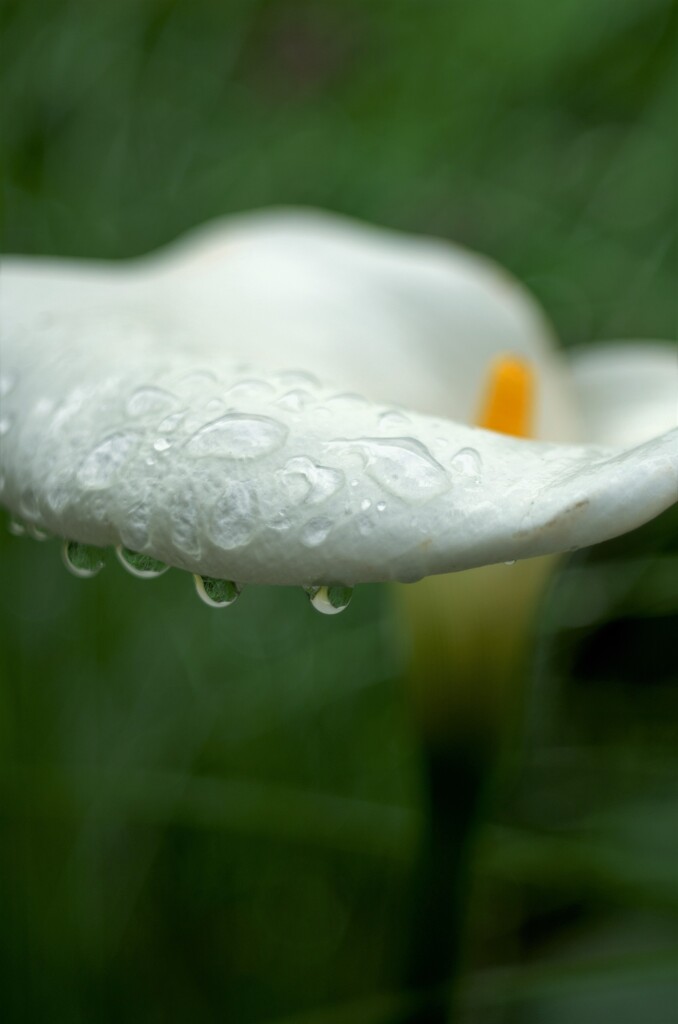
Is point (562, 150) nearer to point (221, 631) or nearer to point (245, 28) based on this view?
point (245, 28)

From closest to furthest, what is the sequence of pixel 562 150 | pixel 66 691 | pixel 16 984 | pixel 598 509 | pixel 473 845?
pixel 598 509 → pixel 473 845 → pixel 16 984 → pixel 66 691 → pixel 562 150

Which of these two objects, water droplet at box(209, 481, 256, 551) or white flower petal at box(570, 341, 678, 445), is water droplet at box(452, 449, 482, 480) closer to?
water droplet at box(209, 481, 256, 551)

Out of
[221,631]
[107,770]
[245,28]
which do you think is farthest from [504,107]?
[107,770]

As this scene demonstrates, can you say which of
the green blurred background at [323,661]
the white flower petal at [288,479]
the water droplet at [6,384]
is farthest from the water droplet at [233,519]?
the green blurred background at [323,661]

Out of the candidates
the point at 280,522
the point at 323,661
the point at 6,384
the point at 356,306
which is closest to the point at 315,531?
the point at 280,522

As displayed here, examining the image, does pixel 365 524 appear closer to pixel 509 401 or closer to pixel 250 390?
pixel 250 390

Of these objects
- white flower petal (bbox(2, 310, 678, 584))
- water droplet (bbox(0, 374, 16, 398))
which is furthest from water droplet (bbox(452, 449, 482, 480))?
water droplet (bbox(0, 374, 16, 398))
